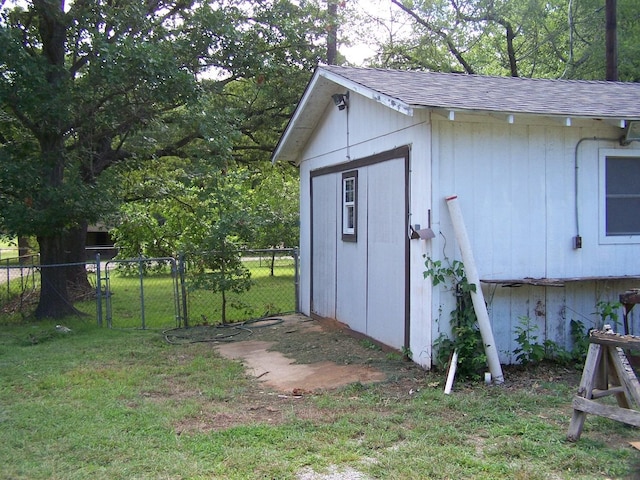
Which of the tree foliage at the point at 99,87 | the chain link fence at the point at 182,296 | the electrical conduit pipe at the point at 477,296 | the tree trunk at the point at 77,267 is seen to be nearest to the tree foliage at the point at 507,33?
the tree foliage at the point at 99,87

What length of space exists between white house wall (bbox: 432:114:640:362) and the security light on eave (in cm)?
14

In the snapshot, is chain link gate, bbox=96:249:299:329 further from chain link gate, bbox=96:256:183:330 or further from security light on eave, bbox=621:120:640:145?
security light on eave, bbox=621:120:640:145

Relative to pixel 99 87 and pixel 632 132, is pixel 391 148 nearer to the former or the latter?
pixel 632 132

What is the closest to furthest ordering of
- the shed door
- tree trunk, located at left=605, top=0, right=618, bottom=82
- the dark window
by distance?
the dark window → the shed door → tree trunk, located at left=605, top=0, right=618, bottom=82

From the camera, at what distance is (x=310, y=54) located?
624 inches

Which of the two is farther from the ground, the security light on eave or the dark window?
the security light on eave

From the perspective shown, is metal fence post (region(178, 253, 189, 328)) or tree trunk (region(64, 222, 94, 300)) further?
tree trunk (region(64, 222, 94, 300))

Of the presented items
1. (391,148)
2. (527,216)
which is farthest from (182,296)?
(527,216)

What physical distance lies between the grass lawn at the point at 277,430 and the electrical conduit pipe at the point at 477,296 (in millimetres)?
290

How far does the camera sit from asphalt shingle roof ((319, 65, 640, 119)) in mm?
6766

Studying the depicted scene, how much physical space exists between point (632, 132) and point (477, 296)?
9.95ft

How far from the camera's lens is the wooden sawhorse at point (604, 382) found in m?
4.55

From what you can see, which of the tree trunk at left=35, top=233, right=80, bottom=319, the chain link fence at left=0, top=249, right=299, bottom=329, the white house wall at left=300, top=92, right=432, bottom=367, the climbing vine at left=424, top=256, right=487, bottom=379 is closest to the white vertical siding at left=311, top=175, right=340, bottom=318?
the white house wall at left=300, top=92, right=432, bottom=367

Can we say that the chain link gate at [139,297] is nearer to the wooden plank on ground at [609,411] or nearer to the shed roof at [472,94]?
the shed roof at [472,94]
